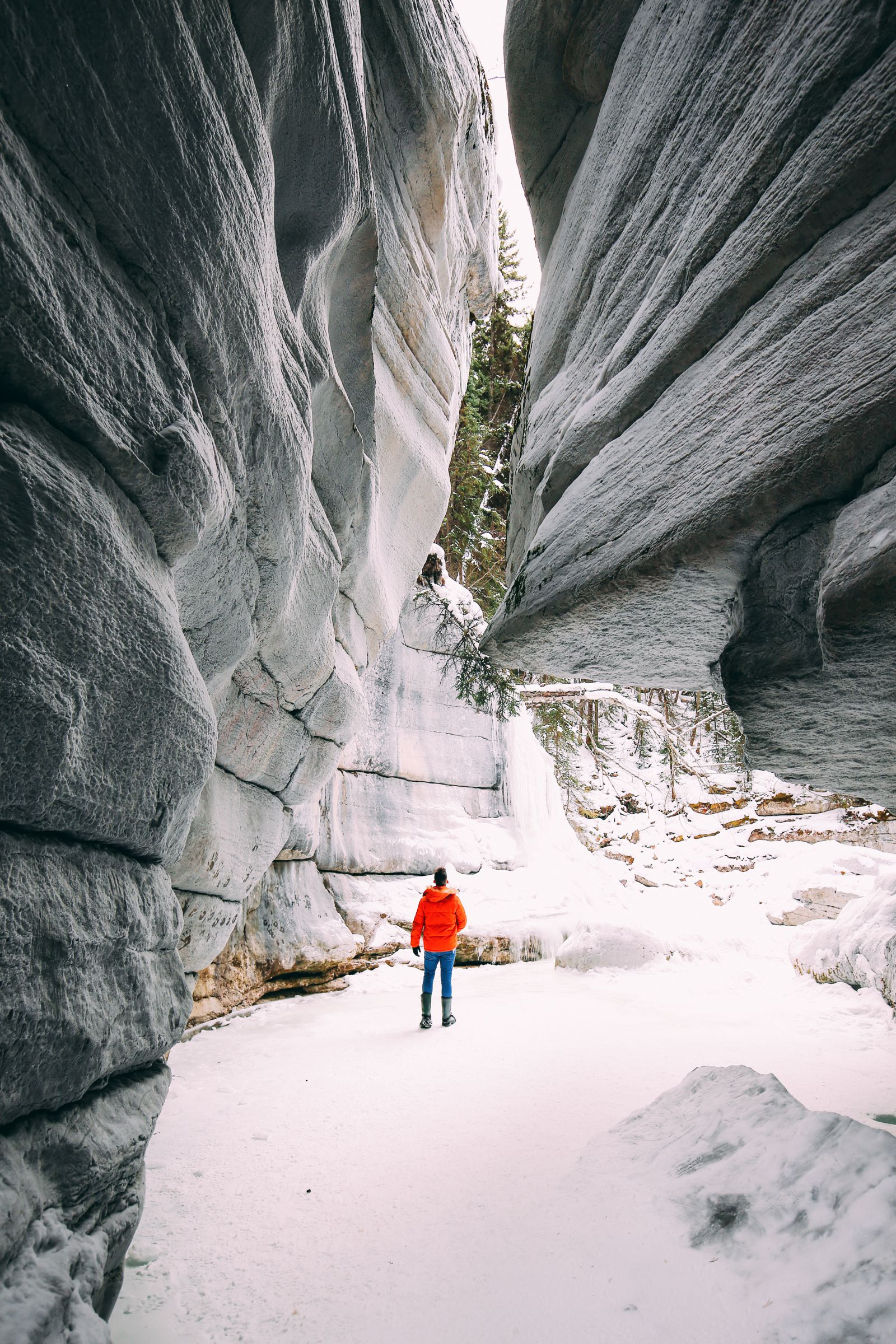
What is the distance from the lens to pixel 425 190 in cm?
475

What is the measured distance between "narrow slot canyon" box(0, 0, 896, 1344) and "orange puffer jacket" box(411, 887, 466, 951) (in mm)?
36

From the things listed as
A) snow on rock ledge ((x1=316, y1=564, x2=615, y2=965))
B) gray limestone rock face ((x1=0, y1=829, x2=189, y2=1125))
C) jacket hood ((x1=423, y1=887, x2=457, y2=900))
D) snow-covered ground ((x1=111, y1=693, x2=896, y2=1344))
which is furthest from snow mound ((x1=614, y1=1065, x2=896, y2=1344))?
snow on rock ledge ((x1=316, y1=564, x2=615, y2=965))

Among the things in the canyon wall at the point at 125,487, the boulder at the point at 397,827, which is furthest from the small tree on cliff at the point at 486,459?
the canyon wall at the point at 125,487

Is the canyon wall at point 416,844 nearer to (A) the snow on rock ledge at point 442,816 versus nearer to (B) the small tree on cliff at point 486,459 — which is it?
(A) the snow on rock ledge at point 442,816

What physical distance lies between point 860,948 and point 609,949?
2.78 meters

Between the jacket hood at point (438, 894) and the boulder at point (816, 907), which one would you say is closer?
the jacket hood at point (438, 894)

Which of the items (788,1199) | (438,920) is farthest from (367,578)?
(788,1199)

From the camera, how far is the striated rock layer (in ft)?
6.12

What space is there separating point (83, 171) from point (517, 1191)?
3.72m

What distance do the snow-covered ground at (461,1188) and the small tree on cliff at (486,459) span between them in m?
7.59

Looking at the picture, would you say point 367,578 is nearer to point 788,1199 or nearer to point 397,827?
point 788,1199

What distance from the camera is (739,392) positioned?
2.20m

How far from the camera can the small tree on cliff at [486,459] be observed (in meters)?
11.9

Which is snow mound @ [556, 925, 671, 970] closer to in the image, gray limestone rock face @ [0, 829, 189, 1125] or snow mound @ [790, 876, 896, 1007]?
snow mound @ [790, 876, 896, 1007]
